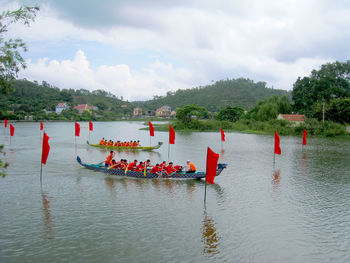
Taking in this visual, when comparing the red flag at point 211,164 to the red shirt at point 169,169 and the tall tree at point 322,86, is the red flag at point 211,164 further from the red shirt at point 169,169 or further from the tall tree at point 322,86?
the tall tree at point 322,86

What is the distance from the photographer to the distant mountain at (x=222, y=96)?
136750 millimetres

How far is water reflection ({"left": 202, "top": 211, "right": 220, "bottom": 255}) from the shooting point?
9.29m

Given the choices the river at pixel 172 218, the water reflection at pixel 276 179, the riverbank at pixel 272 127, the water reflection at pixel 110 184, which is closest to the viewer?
the river at pixel 172 218

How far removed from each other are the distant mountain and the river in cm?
10758

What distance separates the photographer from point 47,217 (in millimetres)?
11680

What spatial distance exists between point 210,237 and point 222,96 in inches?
5636

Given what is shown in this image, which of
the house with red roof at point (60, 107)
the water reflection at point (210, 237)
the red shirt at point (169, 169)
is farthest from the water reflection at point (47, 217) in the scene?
the house with red roof at point (60, 107)

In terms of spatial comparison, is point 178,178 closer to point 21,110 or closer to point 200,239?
point 200,239

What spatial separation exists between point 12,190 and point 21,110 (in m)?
106

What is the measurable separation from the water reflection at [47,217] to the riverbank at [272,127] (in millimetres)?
46781

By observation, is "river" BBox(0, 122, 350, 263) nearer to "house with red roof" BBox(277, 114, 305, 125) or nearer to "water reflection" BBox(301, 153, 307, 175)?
"water reflection" BBox(301, 153, 307, 175)

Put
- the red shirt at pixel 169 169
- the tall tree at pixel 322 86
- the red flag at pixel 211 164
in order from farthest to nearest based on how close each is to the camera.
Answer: the tall tree at pixel 322 86 → the red shirt at pixel 169 169 → the red flag at pixel 211 164

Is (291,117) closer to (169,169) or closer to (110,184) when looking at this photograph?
(169,169)

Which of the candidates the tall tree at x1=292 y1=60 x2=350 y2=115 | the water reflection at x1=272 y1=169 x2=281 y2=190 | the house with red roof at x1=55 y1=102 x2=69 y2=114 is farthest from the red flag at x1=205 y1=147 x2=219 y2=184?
the house with red roof at x1=55 y1=102 x2=69 y2=114
